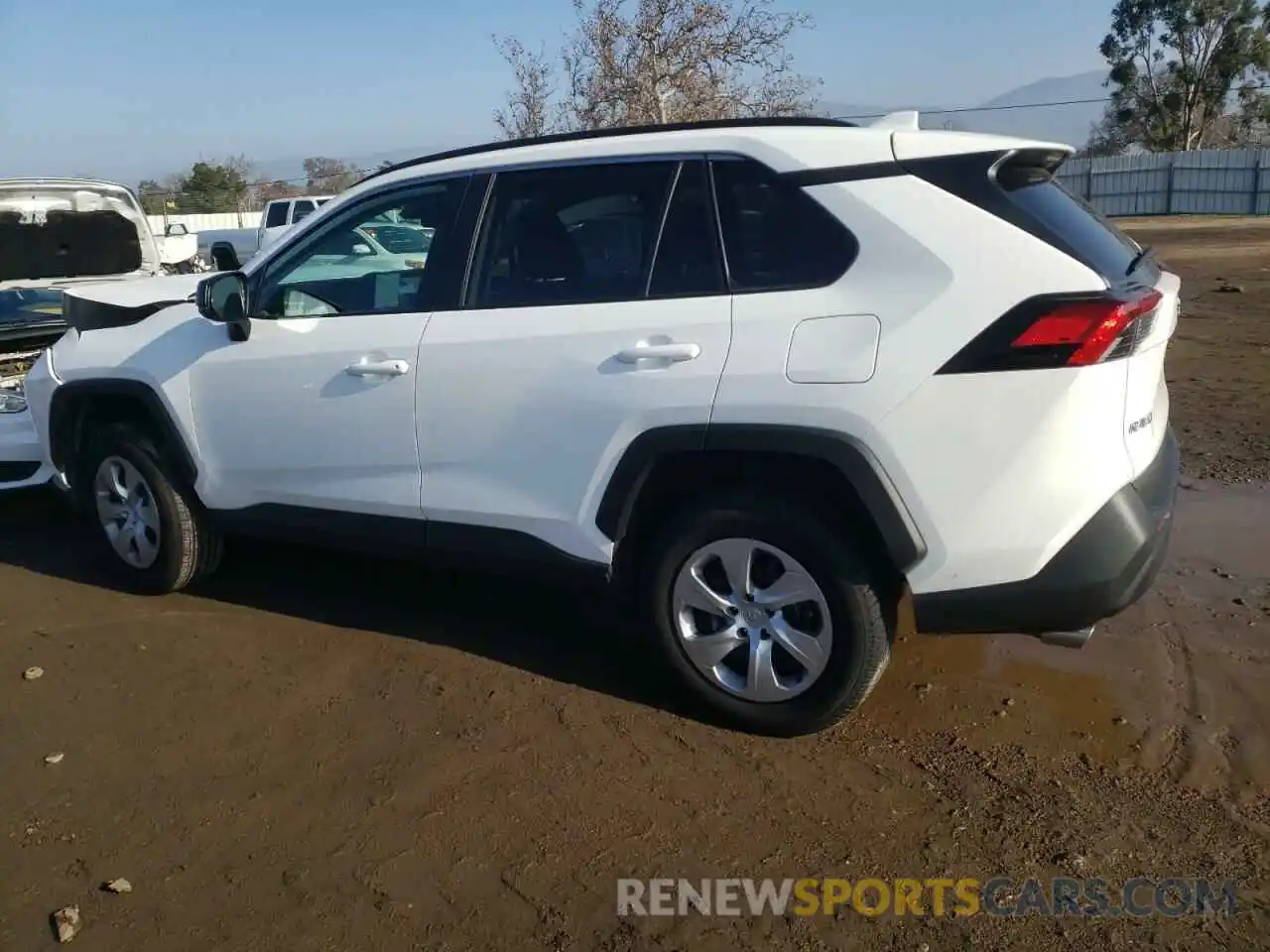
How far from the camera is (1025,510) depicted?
3.10m

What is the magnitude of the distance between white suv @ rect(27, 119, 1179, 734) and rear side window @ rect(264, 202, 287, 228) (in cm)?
1961

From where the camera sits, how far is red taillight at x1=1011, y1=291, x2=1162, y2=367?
2.99m

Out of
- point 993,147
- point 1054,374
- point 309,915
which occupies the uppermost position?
point 993,147

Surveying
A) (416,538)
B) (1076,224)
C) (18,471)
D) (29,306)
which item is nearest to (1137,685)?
(1076,224)

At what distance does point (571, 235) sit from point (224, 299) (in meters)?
1.46

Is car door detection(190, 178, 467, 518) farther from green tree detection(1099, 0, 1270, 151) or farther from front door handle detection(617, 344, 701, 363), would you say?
green tree detection(1099, 0, 1270, 151)

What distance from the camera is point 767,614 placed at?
3.54 m

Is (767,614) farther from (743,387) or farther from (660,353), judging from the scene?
(660,353)

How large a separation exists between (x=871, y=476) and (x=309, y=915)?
1.93m

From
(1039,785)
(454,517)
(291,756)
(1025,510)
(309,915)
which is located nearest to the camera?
(309,915)

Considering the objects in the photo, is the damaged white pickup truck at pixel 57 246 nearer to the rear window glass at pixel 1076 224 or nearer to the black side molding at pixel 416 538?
the black side molding at pixel 416 538

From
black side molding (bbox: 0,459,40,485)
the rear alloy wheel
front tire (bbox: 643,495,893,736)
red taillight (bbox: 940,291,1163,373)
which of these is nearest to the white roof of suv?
red taillight (bbox: 940,291,1163,373)

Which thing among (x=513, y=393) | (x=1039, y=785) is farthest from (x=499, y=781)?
(x=1039, y=785)

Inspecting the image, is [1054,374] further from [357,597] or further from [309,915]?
[357,597]
